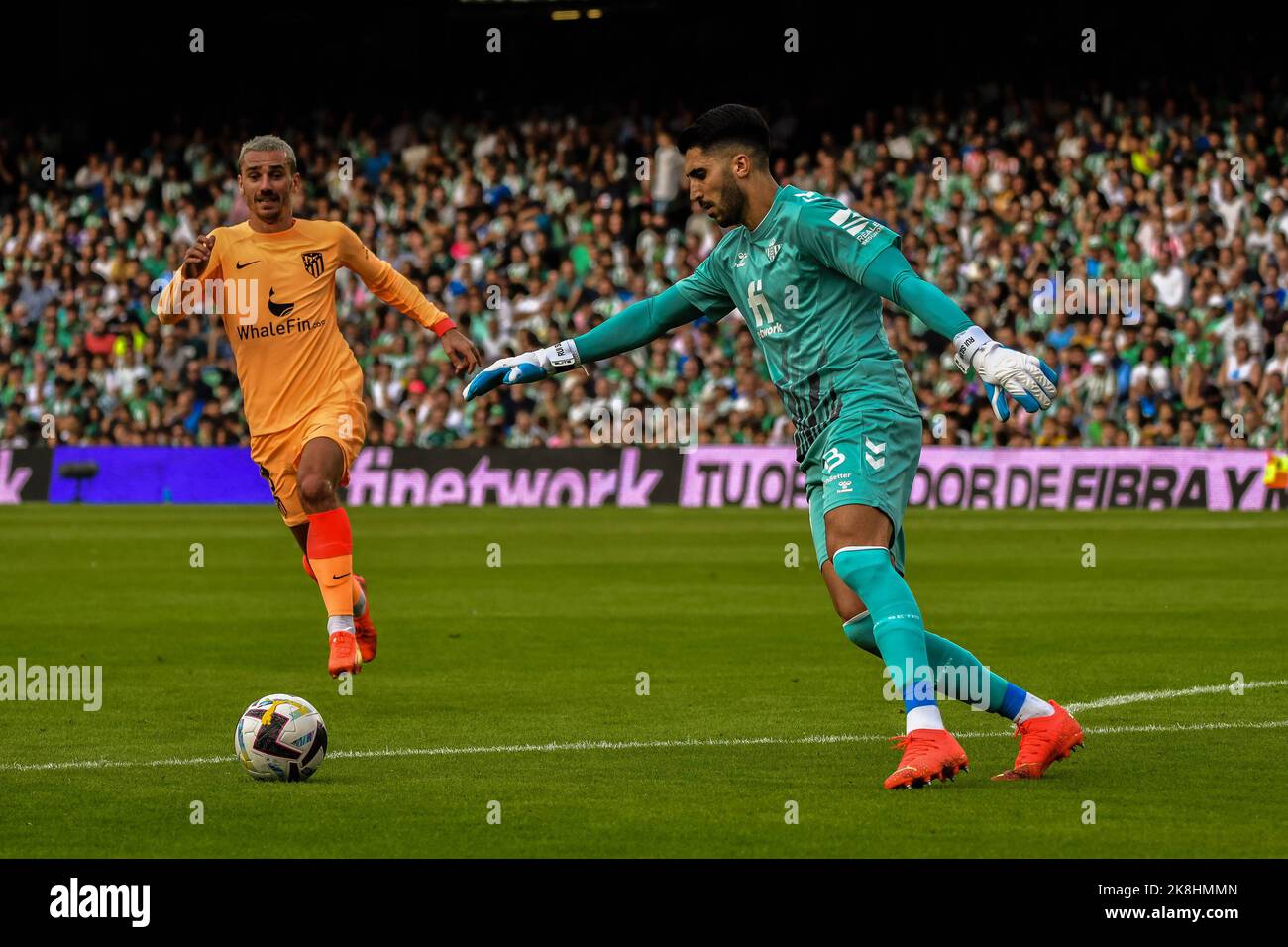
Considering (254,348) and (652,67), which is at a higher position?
(652,67)

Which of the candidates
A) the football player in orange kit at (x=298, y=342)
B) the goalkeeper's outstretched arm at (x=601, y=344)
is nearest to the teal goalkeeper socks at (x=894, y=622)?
the goalkeeper's outstretched arm at (x=601, y=344)

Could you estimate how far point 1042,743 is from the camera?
7469mm

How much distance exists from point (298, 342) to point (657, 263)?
66.7ft

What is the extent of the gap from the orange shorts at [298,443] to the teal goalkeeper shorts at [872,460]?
3594 mm

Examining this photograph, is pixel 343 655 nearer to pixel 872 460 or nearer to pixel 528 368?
pixel 528 368

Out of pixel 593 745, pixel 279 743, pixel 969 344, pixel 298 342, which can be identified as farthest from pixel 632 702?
pixel 969 344

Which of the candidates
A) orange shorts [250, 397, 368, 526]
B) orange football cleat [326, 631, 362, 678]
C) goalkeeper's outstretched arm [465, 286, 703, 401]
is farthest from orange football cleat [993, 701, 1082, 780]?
orange shorts [250, 397, 368, 526]

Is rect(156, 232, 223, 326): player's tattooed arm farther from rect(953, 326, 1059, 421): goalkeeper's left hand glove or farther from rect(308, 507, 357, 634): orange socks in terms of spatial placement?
rect(953, 326, 1059, 421): goalkeeper's left hand glove

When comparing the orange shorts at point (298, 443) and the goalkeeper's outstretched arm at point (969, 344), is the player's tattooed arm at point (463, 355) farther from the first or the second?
the goalkeeper's outstretched arm at point (969, 344)

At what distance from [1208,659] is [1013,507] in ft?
47.4

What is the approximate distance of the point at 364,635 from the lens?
10.5 metres

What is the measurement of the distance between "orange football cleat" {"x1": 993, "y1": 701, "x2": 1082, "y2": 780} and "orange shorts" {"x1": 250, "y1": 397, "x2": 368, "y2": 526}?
13.4ft
